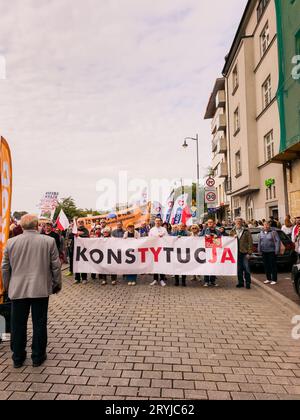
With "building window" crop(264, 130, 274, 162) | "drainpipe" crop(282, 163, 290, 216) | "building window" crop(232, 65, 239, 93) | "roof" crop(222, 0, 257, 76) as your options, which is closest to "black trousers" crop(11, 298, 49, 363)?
"drainpipe" crop(282, 163, 290, 216)

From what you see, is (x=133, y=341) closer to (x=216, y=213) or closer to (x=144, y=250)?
(x=144, y=250)

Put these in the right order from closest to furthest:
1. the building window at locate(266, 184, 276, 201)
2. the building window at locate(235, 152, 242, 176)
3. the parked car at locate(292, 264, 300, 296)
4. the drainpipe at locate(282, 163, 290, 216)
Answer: the parked car at locate(292, 264, 300, 296) → the drainpipe at locate(282, 163, 290, 216) → the building window at locate(266, 184, 276, 201) → the building window at locate(235, 152, 242, 176)

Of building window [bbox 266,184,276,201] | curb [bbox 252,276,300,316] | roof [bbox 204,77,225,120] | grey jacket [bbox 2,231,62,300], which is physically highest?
roof [bbox 204,77,225,120]

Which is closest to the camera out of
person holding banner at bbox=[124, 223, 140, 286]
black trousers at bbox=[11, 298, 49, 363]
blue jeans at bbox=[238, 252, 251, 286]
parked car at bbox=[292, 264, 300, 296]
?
black trousers at bbox=[11, 298, 49, 363]

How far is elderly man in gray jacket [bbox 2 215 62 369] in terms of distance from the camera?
4.36 metres

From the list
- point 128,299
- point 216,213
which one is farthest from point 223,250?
point 216,213

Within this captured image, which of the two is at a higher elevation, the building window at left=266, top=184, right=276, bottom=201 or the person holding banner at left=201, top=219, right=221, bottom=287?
the building window at left=266, top=184, right=276, bottom=201

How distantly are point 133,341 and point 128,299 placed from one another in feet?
9.40

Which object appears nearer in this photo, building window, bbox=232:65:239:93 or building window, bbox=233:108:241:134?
building window, bbox=232:65:239:93

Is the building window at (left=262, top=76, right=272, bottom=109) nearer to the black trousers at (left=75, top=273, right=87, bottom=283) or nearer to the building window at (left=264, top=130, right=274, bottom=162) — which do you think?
the building window at (left=264, top=130, right=274, bottom=162)

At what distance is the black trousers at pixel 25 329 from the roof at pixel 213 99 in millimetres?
33580

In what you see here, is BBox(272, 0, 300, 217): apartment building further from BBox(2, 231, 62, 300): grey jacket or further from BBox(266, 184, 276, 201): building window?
BBox(2, 231, 62, 300): grey jacket

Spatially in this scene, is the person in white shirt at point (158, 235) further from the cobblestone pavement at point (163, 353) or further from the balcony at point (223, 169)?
the balcony at point (223, 169)

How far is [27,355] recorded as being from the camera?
4742 millimetres
